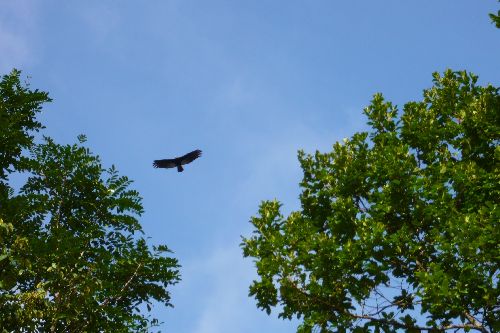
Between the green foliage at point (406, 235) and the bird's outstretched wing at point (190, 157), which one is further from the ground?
the bird's outstretched wing at point (190, 157)

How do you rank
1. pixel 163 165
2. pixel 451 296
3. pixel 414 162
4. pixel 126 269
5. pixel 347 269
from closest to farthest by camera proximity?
pixel 451 296, pixel 347 269, pixel 414 162, pixel 126 269, pixel 163 165

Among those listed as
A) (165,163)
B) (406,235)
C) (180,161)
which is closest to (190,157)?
(180,161)

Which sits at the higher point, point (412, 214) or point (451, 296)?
point (412, 214)

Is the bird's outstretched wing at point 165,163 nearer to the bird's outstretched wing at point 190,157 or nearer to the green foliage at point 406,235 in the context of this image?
the bird's outstretched wing at point 190,157

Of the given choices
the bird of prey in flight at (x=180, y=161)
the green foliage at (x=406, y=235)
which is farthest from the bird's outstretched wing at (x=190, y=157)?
the green foliage at (x=406, y=235)

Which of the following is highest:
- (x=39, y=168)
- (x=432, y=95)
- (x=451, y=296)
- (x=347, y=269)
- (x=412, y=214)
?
(x=432, y=95)

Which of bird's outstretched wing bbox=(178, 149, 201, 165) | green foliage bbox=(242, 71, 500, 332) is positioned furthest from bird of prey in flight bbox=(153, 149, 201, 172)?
green foliage bbox=(242, 71, 500, 332)

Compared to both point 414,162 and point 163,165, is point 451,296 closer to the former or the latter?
point 414,162

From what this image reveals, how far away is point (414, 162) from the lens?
45.9 ft

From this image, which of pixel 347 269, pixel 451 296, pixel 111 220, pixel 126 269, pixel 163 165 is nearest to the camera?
pixel 451 296

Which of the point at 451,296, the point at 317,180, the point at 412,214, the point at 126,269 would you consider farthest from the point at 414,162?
the point at 126,269

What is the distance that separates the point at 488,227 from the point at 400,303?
10.3ft

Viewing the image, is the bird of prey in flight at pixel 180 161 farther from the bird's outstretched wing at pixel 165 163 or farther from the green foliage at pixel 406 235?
the green foliage at pixel 406 235

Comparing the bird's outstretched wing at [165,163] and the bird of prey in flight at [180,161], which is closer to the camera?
the bird of prey in flight at [180,161]
